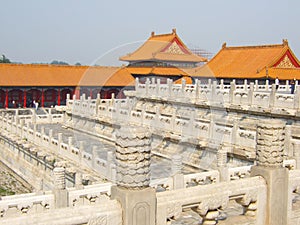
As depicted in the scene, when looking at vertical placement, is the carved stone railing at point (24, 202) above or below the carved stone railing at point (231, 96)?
below

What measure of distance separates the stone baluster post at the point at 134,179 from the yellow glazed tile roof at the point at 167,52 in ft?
96.6

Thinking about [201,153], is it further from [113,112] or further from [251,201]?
[251,201]

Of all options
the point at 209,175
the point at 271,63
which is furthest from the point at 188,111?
the point at 209,175

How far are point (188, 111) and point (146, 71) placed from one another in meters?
15.5

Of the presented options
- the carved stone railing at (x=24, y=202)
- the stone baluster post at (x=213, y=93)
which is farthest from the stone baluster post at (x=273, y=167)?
the stone baluster post at (x=213, y=93)

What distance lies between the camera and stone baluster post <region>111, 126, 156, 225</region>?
400 cm

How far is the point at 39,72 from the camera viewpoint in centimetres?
3203

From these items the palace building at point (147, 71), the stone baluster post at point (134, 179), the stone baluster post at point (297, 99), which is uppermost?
the palace building at point (147, 71)

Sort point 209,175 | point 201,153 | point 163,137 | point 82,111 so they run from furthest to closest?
point 82,111 → point 163,137 → point 201,153 → point 209,175

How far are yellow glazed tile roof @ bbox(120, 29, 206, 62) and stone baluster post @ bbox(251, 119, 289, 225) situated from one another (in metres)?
28.2

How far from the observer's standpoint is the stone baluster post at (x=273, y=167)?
5242 mm

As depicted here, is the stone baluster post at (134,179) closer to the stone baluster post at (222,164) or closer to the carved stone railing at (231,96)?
the stone baluster post at (222,164)

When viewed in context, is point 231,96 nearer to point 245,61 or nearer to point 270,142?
point 270,142

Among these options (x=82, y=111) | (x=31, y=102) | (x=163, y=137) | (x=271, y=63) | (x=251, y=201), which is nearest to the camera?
(x=251, y=201)
